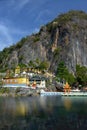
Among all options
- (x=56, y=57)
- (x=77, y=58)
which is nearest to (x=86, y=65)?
(x=77, y=58)

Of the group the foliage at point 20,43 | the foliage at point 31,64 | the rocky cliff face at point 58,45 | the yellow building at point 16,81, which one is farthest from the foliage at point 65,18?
the yellow building at point 16,81

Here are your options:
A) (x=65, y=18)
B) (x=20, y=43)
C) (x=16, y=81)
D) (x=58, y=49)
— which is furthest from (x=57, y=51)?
(x=16, y=81)

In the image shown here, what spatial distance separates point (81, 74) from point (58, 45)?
20754 mm

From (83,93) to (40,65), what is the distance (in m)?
29.9

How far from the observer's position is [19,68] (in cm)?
9850

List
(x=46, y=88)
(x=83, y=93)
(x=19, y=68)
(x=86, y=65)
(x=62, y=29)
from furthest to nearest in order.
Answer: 1. (x=62, y=29)
2. (x=86, y=65)
3. (x=19, y=68)
4. (x=46, y=88)
5. (x=83, y=93)

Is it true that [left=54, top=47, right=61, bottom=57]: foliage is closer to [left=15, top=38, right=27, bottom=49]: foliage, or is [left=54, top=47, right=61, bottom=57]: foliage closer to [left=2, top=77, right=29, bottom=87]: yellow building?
[left=15, top=38, right=27, bottom=49]: foliage

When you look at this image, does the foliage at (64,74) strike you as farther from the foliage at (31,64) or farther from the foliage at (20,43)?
the foliage at (20,43)

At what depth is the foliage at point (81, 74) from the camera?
305 ft

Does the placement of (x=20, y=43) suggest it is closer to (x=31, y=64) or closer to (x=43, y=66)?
(x=31, y=64)

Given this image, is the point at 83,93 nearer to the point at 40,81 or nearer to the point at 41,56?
the point at 40,81

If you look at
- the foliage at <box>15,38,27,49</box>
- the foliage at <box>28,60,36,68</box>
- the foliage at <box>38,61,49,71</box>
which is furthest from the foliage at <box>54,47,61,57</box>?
the foliage at <box>15,38,27,49</box>

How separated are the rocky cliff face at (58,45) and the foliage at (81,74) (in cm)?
504

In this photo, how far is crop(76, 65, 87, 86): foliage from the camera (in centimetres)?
9300
